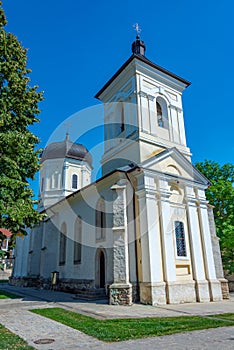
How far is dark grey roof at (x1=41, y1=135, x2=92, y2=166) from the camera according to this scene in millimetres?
30672

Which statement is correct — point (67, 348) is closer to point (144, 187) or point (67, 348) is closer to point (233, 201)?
point (144, 187)

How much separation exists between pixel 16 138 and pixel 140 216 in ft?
23.8

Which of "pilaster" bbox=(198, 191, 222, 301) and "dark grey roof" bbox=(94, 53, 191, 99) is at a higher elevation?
"dark grey roof" bbox=(94, 53, 191, 99)

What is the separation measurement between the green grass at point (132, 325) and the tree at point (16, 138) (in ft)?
12.9

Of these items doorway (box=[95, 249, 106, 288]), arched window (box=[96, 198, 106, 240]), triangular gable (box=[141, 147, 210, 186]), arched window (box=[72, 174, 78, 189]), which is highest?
arched window (box=[72, 174, 78, 189])

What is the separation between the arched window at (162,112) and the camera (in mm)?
19777

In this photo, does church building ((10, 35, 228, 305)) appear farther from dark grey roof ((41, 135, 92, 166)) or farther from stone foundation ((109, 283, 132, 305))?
dark grey roof ((41, 135, 92, 166))

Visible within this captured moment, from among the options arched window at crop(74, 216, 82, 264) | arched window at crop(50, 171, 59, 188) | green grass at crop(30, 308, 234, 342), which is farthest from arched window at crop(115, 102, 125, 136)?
green grass at crop(30, 308, 234, 342)

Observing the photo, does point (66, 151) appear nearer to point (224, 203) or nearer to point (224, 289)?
point (224, 203)

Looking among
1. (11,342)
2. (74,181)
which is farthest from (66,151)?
(11,342)

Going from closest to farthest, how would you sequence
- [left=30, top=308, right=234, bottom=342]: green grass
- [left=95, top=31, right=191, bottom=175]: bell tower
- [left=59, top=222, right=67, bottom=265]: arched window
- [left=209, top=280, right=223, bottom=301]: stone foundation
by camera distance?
[left=30, top=308, right=234, bottom=342]: green grass
[left=209, top=280, right=223, bottom=301]: stone foundation
[left=95, top=31, right=191, bottom=175]: bell tower
[left=59, top=222, right=67, bottom=265]: arched window

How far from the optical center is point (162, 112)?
66.3 ft

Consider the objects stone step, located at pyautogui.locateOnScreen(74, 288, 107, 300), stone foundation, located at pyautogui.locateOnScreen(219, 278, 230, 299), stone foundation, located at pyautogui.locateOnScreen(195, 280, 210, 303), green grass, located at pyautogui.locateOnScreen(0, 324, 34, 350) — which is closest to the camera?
green grass, located at pyautogui.locateOnScreen(0, 324, 34, 350)

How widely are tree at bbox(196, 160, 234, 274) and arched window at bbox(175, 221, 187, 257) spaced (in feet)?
20.9
